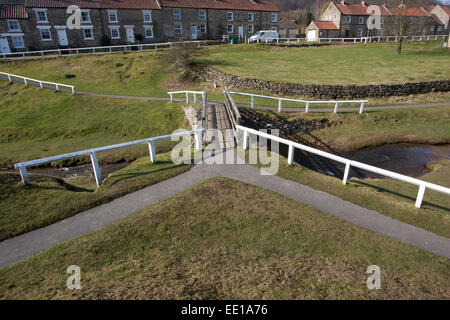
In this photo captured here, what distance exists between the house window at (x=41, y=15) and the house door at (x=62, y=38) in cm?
200

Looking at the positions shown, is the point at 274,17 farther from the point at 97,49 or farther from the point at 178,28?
the point at 97,49

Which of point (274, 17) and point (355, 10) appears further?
point (355, 10)

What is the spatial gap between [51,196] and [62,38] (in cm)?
4043

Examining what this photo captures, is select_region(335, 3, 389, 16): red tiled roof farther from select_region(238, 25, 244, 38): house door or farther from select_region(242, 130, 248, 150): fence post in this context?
select_region(242, 130, 248, 150): fence post

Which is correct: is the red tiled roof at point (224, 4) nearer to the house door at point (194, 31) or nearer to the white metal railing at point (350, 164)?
the house door at point (194, 31)

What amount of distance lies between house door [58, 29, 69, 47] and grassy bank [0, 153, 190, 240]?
127 feet

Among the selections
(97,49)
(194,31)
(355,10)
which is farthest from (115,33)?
(355,10)

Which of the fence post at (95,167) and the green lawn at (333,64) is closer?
the fence post at (95,167)

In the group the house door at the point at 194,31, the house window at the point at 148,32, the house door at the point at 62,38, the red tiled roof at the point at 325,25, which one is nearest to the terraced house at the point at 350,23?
the red tiled roof at the point at 325,25

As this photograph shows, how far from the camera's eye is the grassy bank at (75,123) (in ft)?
53.2

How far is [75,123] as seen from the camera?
65.4ft

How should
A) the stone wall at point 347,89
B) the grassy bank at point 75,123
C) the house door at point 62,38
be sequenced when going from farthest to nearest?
the house door at point 62,38 < the stone wall at point 347,89 < the grassy bank at point 75,123
